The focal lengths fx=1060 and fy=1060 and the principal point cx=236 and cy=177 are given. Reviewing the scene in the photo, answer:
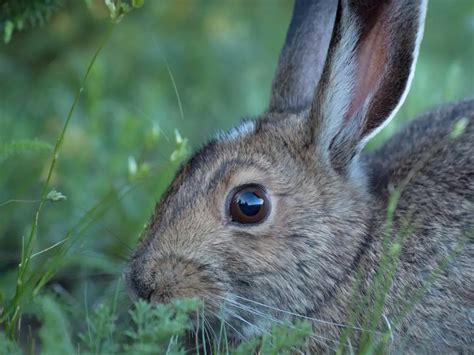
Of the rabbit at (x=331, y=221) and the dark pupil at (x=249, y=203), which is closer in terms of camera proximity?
the rabbit at (x=331, y=221)

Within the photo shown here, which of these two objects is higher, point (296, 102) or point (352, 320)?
point (296, 102)

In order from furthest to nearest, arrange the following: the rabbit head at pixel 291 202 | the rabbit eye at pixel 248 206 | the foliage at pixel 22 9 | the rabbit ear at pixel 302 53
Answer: the rabbit ear at pixel 302 53, the foliage at pixel 22 9, the rabbit eye at pixel 248 206, the rabbit head at pixel 291 202

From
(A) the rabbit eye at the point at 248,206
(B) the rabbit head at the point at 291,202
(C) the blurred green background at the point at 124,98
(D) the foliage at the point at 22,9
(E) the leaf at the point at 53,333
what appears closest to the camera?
(E) the leaf at the point at 53,333

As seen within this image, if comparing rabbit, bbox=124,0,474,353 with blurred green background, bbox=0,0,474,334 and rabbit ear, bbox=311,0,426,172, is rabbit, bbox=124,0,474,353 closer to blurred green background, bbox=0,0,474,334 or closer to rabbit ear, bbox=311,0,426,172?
rabbit ear, bbox=311,0,426,172

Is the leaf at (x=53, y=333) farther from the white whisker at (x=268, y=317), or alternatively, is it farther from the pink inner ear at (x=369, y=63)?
the pink inner ear at (x=369, y=63)

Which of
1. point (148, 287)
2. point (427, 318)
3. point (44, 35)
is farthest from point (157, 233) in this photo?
point (44, 35)

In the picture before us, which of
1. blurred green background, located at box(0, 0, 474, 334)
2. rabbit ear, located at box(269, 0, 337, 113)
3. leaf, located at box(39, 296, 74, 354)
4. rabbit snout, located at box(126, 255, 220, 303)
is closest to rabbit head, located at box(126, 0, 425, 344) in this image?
rabbit snout, located at box(126, 255, 220, 303)

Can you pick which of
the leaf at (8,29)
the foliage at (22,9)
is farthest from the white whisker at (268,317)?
the foliage at (22,9)

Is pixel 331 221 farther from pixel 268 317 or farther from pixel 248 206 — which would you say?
pixel 268 317

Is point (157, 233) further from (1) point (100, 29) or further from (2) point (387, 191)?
(1) point (100, 29)
